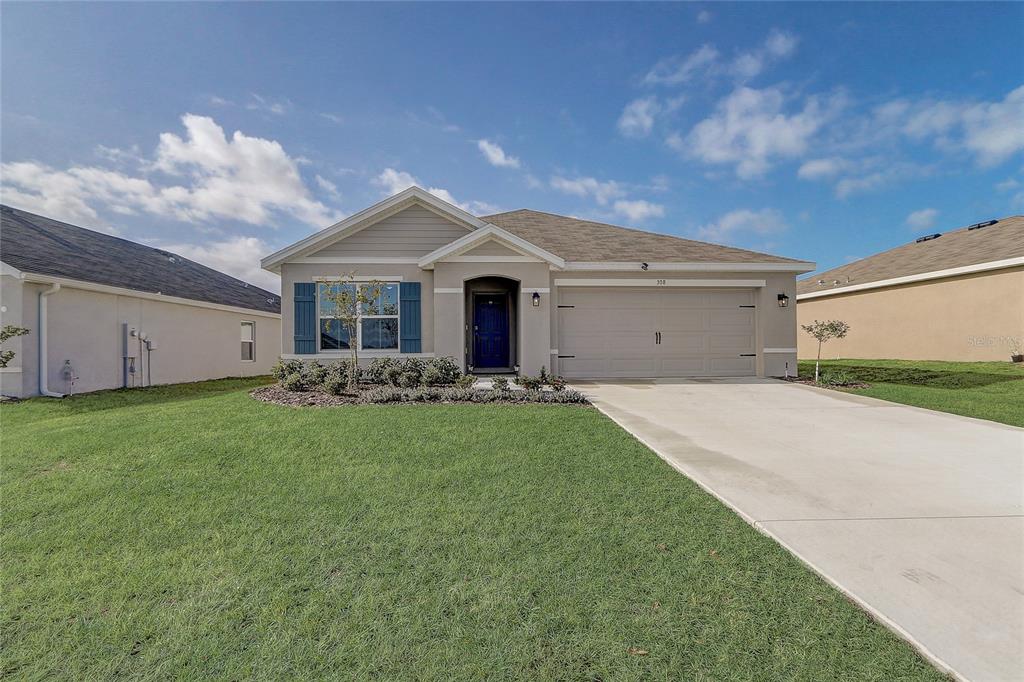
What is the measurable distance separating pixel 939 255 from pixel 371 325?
66.2 ft

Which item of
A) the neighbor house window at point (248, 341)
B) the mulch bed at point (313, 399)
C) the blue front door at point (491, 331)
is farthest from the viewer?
the neighbor house window at point (248, 341)

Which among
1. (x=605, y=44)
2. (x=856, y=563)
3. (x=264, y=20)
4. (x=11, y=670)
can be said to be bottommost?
(x=11, y=670)

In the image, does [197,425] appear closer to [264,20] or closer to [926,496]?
[926,496]

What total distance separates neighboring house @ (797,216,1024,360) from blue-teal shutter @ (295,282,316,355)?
64.9 feet

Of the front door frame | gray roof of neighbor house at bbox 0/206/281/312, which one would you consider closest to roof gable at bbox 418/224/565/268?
the front door frame

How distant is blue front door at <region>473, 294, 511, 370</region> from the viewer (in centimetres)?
1150

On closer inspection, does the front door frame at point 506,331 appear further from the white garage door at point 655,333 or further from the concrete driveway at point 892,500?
the concrete driveway at point 892,500

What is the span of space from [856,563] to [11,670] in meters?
4.44

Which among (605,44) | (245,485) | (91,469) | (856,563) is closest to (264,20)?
(605,44)

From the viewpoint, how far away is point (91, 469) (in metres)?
4.18

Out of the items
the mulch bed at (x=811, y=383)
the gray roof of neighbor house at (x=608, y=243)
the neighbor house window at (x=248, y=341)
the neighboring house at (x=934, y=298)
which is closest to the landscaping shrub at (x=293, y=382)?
the gray roof of neighbor house at (x=608, y=243)

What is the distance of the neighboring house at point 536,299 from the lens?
10000mm

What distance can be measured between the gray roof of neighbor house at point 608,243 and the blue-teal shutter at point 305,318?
5615 millimetres

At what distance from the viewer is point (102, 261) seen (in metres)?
12.1
